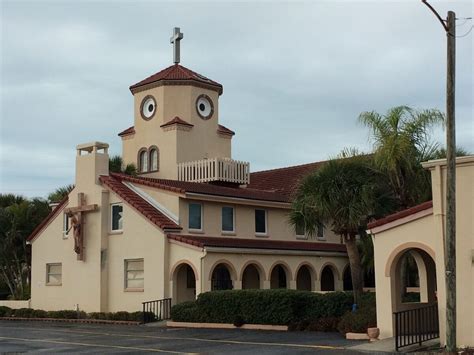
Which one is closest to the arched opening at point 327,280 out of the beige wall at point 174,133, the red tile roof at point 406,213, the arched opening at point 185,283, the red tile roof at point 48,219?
the arched opening at point 185,283

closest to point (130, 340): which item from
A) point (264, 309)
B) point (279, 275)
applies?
point (264, 309)

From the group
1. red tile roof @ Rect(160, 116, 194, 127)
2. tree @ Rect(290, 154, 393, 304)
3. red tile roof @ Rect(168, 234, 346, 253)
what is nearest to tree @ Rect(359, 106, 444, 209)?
tree @ Rect(290, 154, 393, 304)

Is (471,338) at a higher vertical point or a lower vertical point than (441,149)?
lower

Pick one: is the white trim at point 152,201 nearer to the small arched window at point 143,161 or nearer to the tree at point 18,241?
the small arched window at point 143,161

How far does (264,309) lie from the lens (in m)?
25.3

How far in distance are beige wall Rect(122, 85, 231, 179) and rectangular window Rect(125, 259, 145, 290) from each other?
8432 mm

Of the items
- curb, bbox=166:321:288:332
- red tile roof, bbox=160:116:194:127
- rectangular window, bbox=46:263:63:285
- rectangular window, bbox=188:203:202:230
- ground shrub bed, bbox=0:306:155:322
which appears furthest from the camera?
red tile roof, bbox=160:116:194:127

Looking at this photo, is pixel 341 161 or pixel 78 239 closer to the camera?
pixel 341 161

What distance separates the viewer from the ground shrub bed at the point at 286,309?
2300cm

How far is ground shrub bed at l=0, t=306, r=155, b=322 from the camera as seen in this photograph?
31.0 meters

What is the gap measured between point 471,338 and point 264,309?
868cm

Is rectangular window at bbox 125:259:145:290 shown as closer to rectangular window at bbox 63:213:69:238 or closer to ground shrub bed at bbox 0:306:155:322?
ground shrub bed at bbox 0:306:155:322

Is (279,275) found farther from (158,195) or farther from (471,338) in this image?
(471,338)

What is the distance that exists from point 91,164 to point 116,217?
114 inches
